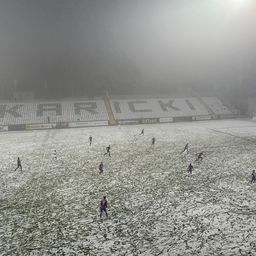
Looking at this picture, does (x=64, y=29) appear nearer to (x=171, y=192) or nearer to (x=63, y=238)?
(x=171, y=192)

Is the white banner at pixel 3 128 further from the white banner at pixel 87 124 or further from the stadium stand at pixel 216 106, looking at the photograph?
the stadium stand at pixel 216 106

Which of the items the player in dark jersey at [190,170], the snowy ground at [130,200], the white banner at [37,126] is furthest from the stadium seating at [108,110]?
the player in dark jersey at [190,170]

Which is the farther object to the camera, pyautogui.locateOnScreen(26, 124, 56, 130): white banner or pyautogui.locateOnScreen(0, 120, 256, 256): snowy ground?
pyautogui.locateOnScreen(26, 124, 56, 130): white banner

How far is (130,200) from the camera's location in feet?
65.4

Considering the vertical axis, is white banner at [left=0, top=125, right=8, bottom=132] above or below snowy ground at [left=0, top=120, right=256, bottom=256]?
above

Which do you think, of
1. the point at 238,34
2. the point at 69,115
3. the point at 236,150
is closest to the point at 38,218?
the point at 236,150

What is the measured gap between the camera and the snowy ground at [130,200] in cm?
1467

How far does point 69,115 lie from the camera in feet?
183

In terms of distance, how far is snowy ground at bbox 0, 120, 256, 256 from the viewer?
14.7 m

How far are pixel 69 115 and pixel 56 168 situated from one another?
2893 cm

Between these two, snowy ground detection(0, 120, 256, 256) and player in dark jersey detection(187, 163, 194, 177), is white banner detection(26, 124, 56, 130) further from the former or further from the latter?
player in dark jersey detection(187, 163, 194, 177)

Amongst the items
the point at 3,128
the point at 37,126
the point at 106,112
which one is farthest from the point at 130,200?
the point at 106,112

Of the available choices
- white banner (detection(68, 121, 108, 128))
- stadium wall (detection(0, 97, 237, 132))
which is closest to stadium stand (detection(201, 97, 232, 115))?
stadium wall (detection(0, 97, 237, 132))

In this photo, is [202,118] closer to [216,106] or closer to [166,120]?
[216,106]
